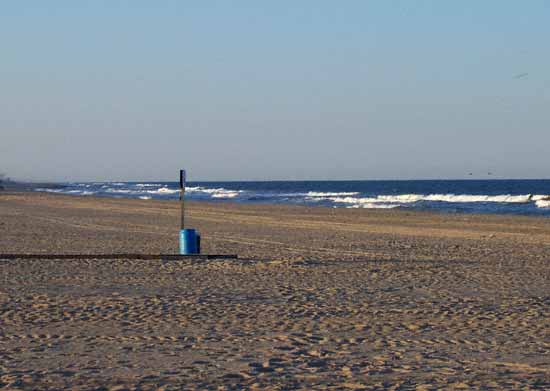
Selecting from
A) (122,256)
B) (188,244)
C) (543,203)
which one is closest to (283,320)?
(188,244)

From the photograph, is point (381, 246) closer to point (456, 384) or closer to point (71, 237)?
point (71, 237)

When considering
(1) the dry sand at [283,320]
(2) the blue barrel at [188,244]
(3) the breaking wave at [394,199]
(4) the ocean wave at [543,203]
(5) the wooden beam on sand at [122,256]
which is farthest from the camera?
(4) the ocean wave at [543,203]

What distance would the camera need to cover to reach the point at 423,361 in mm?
7445

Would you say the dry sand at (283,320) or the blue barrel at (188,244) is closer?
the dry sand at (283,320)

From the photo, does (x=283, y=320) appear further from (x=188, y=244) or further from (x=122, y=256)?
(x=122, y=256)

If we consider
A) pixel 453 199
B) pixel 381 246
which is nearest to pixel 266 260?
pixel 381 246

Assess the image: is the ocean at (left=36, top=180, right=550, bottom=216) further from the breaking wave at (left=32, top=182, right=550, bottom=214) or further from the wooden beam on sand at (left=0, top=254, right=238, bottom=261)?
the wooden beam on sand at (left=0, top=254, right=238, bottom=261)

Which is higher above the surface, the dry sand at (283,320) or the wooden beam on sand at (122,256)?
the wooden beam on sand at (122,256)

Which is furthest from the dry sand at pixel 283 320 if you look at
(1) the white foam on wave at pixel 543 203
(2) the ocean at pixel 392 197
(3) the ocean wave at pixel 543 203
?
(1) the white foam on wave at pixel 543 203

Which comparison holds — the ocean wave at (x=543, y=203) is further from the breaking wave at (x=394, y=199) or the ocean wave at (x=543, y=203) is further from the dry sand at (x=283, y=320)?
the dry sand at (x=283, y=320)

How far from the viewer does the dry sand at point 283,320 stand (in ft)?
22.7

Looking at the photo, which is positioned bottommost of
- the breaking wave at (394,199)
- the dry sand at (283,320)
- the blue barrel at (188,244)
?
the breaking wave at (394,199)

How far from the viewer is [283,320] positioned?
9547 mm

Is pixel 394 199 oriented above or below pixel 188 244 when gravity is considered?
below
